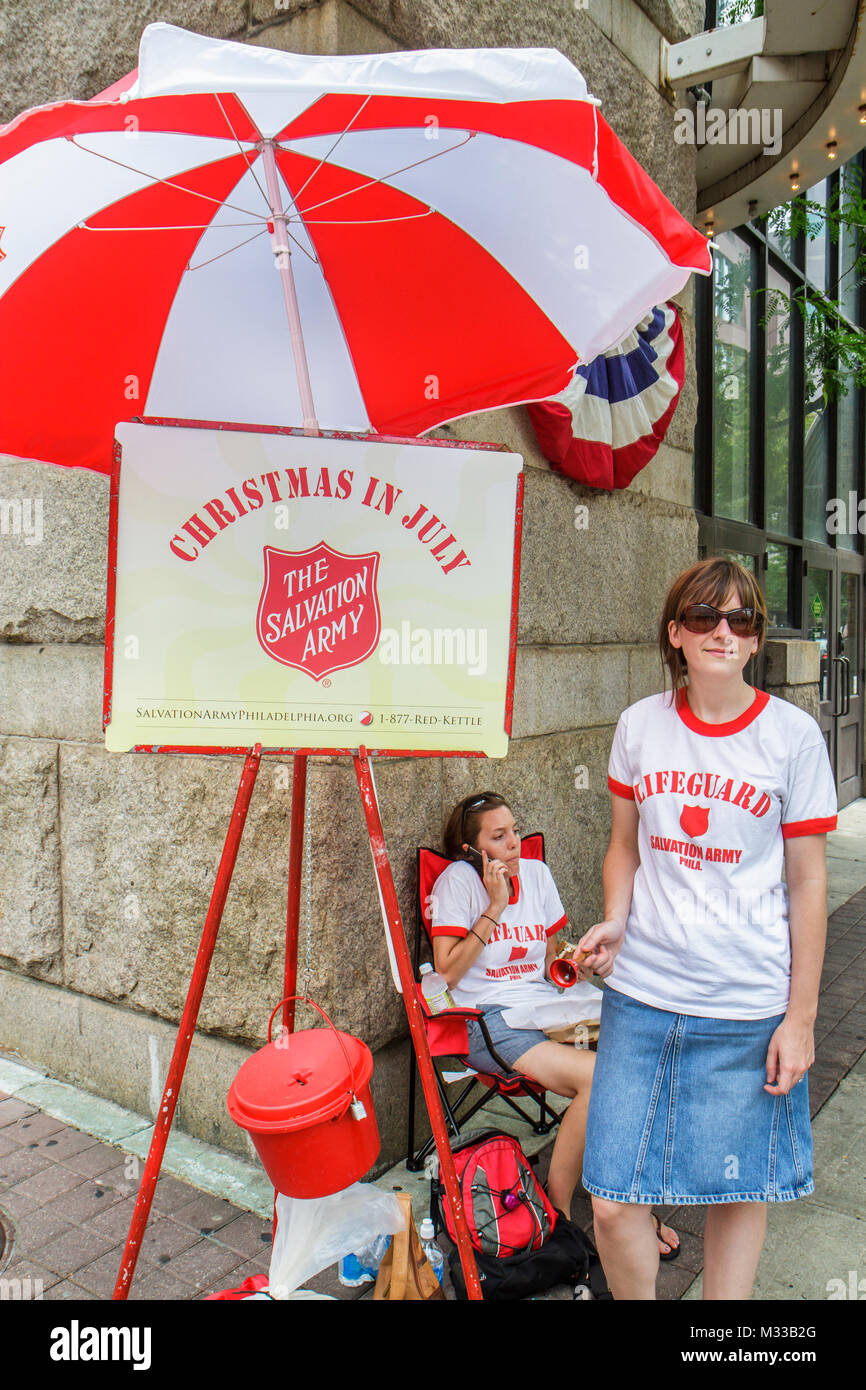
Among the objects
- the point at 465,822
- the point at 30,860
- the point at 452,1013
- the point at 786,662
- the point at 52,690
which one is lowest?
the point at 452,1013

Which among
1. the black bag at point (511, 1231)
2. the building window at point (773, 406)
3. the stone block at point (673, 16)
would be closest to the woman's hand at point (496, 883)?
the black bag at point (511, 1231)

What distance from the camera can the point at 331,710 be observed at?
87.3 inches

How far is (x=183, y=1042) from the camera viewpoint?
2.18 m

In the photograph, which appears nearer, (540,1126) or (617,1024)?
(617,1024)

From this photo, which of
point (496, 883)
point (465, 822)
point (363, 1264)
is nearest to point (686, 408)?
point (465, 822)

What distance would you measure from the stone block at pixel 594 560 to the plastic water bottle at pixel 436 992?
4.60 ft

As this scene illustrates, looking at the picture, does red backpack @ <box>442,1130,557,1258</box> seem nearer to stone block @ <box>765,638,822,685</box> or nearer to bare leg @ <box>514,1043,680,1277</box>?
bare leg @ <box>514,1043,680,1277</box>

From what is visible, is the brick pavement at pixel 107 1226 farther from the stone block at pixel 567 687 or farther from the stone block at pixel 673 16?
the stone block at pixel 673 16

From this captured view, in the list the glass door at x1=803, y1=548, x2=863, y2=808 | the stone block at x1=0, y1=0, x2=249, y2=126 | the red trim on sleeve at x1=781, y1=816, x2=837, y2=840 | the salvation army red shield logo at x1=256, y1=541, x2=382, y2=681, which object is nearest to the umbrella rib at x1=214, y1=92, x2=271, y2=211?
the salvation army red shield logo at x1=256, y1=541, x2=382, y2=681

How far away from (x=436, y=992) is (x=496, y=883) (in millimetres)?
400

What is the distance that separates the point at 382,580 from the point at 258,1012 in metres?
1.71

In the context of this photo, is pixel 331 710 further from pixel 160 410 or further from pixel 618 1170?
pixel 618 1170

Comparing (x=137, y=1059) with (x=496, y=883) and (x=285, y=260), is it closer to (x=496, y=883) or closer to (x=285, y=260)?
(x=496, y=883)
